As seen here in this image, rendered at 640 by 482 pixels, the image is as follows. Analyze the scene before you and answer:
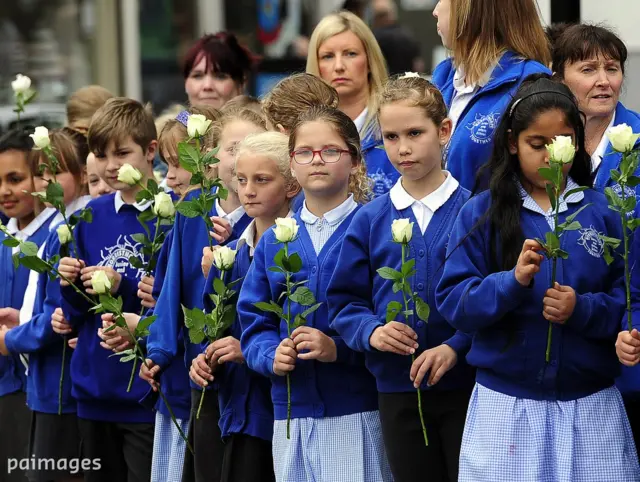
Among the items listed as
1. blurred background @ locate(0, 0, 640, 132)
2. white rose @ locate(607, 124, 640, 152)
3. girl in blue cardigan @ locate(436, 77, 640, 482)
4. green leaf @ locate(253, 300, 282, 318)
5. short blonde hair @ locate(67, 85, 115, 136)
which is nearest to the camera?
white rose @ locate(607, 124, 640, 152)

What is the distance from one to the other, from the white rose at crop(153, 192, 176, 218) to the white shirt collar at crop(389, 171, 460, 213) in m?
1.15

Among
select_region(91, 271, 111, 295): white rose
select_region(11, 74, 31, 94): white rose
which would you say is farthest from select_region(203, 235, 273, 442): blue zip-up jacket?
select_region(11, 74, 31, 94): white rose

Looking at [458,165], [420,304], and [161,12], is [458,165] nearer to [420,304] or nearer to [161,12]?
[420,304]

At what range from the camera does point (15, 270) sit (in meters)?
6.40

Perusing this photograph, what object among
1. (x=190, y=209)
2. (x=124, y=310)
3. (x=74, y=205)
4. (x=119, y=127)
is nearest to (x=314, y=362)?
(x=190, y=209)

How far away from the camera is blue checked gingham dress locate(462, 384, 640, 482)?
12.6ft

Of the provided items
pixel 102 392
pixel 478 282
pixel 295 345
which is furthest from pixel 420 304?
pixel 102 392

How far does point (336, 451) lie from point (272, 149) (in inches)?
42.5

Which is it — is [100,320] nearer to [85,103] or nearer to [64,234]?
[64,234]

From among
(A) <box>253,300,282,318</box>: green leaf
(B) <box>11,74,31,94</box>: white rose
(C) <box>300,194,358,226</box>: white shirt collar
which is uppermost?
(B) <box>11,74,31,94</box>: white rose

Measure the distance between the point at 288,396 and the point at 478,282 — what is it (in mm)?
857

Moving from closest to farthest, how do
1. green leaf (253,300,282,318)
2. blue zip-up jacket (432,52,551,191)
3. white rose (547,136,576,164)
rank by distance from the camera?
white rose (547,136,576,164)
green leaf (253,300,282,318)
blue zip-up jacket (432,52,551,191)

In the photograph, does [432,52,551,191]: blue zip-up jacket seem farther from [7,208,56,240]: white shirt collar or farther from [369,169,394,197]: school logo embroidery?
[7,208,56,240]: white shirt collar

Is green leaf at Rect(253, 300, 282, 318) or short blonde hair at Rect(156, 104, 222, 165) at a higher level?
short blonde hair at Rect(156, 104, 222, 165)
